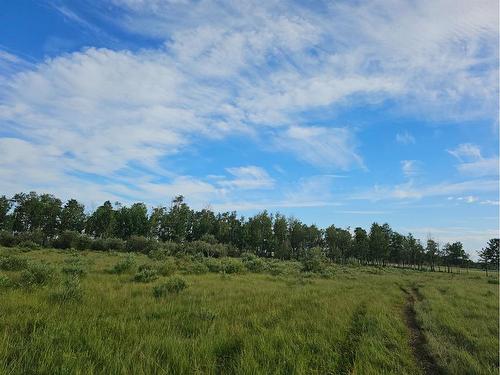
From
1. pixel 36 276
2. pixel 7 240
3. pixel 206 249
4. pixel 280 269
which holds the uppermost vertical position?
pixel 206 249

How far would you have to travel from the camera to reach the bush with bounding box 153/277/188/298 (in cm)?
1323

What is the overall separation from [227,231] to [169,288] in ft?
341

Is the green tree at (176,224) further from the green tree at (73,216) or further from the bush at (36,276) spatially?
the bush at (36,276)

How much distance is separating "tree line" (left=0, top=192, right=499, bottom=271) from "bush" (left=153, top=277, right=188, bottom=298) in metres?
63.9

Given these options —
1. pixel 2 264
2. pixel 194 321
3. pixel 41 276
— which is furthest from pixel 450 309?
pixel 2 264

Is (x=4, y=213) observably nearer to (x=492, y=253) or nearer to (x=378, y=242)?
(x=378, y=242)

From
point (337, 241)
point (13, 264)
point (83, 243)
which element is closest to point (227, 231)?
point (337, 241)

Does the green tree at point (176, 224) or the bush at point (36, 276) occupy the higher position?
the green tree at point (176, 224)

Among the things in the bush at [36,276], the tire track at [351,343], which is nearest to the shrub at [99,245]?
the bush at [36,276]

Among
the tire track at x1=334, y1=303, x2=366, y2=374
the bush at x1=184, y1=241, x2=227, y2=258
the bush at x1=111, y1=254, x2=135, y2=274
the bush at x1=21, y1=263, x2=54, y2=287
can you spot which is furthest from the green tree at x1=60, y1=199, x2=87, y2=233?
the tire track at x1=334, y1=303, x2=366, y2=374

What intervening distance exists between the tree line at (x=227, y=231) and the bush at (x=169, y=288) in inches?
2517

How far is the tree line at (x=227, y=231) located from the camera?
9575 cm

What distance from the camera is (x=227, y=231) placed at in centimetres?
11731

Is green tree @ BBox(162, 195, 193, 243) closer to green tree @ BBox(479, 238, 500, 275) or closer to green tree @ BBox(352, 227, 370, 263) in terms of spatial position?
green tree @ BBox(352, 227, 370, 263)
